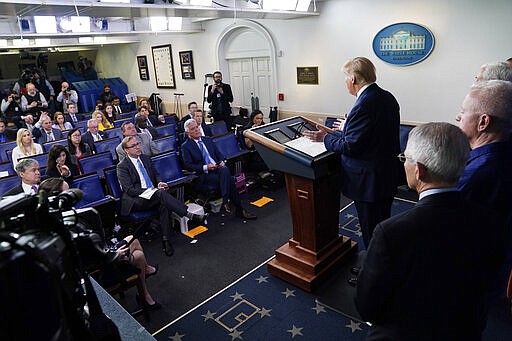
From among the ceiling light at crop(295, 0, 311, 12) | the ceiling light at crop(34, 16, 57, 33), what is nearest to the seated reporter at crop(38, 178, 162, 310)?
the ceiling light at crop(295, 0, 311, 12)

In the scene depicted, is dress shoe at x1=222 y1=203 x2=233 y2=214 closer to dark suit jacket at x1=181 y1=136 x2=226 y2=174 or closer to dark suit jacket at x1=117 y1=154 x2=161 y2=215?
dark suit jacket at x1=181 y1=136 x2=226 y2=174

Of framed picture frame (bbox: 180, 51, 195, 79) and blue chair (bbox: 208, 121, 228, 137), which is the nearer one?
blue chair (bbox: 208, 121, 228, 137)

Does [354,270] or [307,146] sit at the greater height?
[307,146]

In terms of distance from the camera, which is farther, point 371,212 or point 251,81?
point 251,81

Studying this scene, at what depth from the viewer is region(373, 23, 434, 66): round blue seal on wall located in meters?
5.49

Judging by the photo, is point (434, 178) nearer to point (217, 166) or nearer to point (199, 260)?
point (199, 260)

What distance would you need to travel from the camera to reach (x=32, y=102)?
8.87 metres

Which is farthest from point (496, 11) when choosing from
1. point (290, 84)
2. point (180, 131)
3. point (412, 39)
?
point (180, 131)

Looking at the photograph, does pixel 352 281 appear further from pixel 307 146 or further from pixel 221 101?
pixel 221 101

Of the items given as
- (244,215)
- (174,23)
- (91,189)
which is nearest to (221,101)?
(174,23)

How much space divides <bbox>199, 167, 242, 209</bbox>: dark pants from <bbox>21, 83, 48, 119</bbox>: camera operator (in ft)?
20.9

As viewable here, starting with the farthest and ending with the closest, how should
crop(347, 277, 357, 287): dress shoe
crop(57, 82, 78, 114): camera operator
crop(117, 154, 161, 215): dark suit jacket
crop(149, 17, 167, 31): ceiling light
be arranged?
crop(57, 82, 78, 114): camera operator < crop(149, 17, 167, 31): ceiling light < crop(117, 154, 161, 215): dark suit jacket < crop(347, 277, 357, 287): dress shoe

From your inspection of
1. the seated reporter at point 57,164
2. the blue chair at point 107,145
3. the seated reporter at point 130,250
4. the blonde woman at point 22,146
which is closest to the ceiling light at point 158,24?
the blue chair at point 107,145

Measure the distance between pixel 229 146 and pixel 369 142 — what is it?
3119mm
